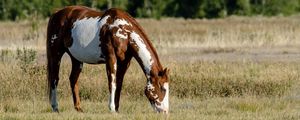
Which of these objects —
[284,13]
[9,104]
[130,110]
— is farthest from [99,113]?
[284,13]

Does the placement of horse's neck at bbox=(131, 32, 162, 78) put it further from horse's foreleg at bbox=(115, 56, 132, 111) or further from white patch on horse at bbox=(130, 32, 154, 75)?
horse's foreleg at bbox=(115, 56, 132, 111)

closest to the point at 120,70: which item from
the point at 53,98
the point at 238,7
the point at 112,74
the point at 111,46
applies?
the point at 112,74

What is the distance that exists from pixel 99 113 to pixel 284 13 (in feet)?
248

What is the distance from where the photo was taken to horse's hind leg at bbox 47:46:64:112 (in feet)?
55.2

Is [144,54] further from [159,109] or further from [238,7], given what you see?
[238,7]

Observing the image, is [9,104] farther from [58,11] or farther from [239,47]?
[239,47]

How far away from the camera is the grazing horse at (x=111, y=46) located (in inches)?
597

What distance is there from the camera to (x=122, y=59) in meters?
15.5

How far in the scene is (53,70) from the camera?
17.1 m

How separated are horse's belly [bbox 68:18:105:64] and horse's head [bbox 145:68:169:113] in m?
1.18

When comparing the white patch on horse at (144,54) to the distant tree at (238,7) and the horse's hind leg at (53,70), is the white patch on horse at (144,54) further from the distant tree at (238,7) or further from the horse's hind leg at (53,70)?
the distant tree at (238,7)

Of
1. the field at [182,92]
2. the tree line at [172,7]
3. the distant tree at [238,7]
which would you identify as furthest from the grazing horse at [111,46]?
the distant tree at [238,7]

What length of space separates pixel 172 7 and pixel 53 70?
73.2 metres

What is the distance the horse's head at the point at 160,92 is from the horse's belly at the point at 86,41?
3.88 feet
